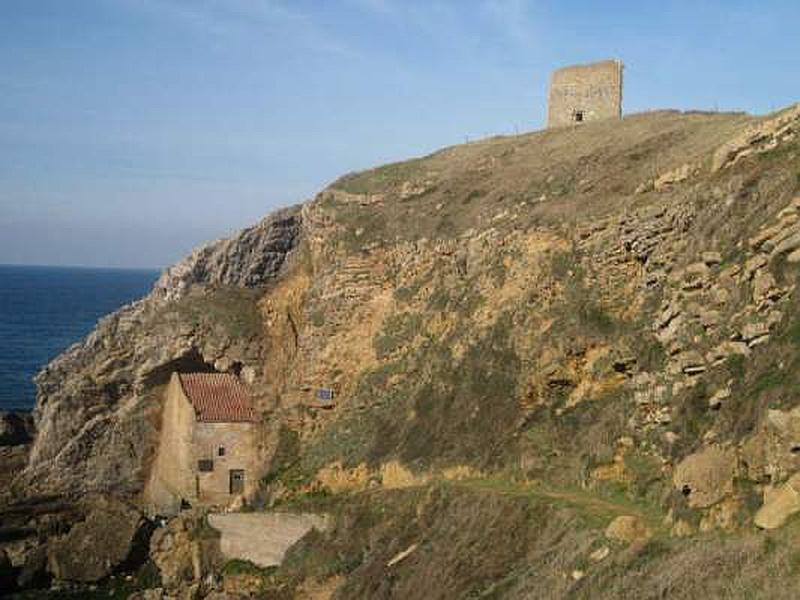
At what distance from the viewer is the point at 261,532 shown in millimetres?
34188

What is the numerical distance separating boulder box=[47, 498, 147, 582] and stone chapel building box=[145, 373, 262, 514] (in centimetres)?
287

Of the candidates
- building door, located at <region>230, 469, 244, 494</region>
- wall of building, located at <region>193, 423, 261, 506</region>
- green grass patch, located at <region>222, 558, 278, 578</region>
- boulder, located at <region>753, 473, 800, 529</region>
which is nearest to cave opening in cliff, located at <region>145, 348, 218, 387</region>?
wall of building, located at <region>193, 423, 261, 506</region>

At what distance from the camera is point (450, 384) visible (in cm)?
3566

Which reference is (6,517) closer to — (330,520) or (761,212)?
(330,520)

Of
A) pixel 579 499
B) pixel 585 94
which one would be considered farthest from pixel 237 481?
pixel 585 94

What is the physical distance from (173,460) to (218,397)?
11.6 feet

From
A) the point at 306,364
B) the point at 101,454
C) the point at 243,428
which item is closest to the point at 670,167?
the point at 306,364

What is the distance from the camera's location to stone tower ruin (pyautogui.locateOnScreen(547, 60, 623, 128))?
48.8m

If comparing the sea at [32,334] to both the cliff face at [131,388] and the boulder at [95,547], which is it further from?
the boulder at [95,547]

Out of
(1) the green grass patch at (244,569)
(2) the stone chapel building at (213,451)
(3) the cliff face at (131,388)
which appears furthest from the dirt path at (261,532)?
(3) the cliff face at (131,388)

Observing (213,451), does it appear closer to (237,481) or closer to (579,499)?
(237,481)

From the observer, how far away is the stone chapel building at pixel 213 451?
4297cm

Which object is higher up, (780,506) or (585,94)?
(585,94)

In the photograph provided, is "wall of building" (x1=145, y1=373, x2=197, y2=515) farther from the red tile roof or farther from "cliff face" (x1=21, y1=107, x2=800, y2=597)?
"cliff face" (x1=21, y1=107, x2=800, y2=597)
